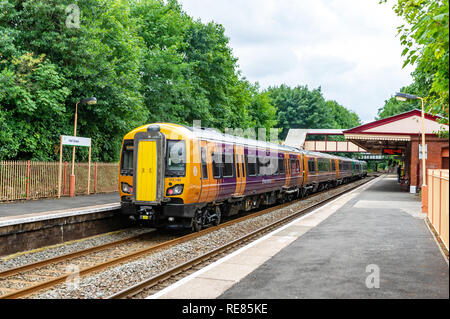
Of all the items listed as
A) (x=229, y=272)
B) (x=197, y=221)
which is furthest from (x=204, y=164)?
(x=229, y=272)

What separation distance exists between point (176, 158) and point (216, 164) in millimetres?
1851

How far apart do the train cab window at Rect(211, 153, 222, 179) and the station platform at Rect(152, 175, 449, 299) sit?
8.95ft

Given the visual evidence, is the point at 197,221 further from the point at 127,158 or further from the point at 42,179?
the point at 42,179

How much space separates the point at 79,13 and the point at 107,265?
14.7 m

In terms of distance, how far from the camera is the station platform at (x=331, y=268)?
5918mm

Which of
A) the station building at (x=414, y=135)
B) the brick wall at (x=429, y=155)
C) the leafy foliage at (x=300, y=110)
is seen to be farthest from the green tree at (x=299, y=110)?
the brick wall at (x=429, y=155)

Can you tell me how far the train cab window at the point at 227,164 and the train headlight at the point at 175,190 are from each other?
2.53 metres

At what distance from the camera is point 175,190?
37.8 feet

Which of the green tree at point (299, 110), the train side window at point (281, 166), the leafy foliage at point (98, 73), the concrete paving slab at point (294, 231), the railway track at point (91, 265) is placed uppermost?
the green tree at point (299, 110)

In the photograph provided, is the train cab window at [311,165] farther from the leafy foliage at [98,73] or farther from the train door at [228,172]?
the train door at [228,172]

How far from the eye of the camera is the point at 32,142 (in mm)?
17875

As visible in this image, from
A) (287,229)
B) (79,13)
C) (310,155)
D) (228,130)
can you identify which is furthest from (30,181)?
(228,130)
